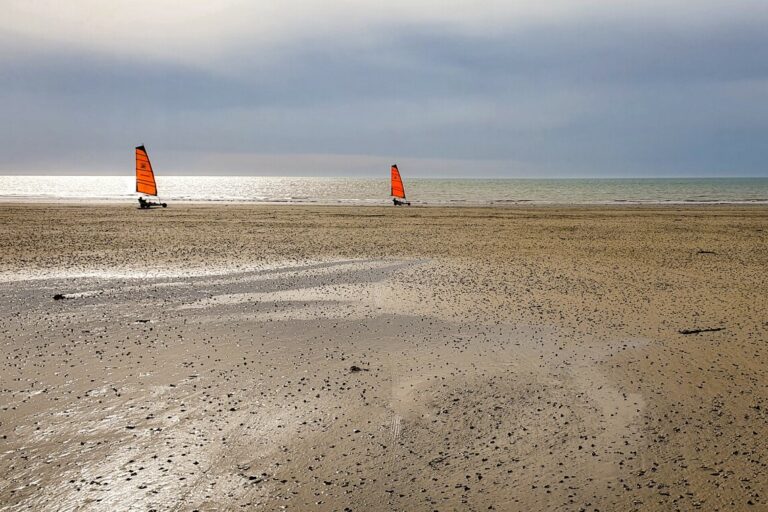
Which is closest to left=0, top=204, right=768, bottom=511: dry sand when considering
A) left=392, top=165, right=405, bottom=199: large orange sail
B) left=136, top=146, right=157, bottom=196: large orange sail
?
left=136, top=146, right=157, bottom=196: large orange sail

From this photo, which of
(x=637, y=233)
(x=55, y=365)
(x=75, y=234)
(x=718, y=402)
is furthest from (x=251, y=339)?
(x=637, y=233)

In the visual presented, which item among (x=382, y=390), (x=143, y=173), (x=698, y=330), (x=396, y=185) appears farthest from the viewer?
(x=396, y=185)

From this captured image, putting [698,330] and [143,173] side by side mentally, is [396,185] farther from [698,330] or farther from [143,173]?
[698,330]

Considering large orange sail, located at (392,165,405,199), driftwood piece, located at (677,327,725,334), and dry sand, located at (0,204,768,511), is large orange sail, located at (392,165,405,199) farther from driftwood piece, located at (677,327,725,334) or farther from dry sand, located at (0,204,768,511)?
driftwood piece, located at (677,327,725,334)

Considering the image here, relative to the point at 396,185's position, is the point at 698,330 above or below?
below

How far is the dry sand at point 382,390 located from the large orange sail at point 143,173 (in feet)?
105

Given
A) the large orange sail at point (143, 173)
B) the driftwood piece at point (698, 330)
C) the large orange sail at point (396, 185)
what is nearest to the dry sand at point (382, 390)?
the driftwood piece at point (698, 330)

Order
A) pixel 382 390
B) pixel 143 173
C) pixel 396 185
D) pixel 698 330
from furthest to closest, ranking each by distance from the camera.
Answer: pixel 396 185 → pixel 143 173 → pixel 698 330 → pixel 382 390

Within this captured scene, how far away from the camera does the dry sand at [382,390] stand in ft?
13.2

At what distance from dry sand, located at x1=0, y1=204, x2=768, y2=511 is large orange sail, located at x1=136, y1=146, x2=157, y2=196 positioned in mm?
32147

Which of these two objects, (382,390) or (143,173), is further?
(143,173)

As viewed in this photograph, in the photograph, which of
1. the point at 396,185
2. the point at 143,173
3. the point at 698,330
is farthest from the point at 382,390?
the point at 396,185

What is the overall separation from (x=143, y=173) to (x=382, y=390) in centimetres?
4269

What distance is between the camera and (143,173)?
43062 mm
